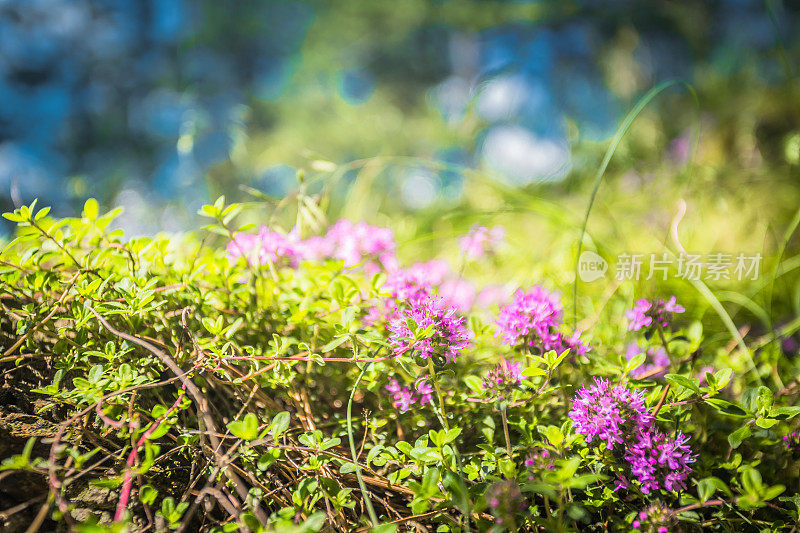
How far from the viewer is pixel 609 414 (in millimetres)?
508

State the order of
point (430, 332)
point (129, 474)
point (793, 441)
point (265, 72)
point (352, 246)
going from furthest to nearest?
point (265, 72) → point (352, 246) → point (793, 441) → point (430, 332) → point (129, 474)

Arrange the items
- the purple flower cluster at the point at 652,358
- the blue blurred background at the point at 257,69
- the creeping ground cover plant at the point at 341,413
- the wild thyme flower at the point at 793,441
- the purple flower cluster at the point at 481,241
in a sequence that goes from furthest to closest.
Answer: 1. the blue blurred background at the point at 257,69
2. the purple flower cluster at the point at 481,241
3. the purple flower cluster at the point at 652,358
4. the wild thyme flower at the point at 793,441
5. the creeping ground cover plant at the point at 341,413

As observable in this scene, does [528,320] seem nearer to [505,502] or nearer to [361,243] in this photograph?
[505,502]

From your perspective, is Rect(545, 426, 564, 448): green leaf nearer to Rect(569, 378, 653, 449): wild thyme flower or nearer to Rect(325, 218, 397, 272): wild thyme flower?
Rect(569, 378, 653, 449): wild thyme flower

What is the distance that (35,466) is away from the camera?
1.45 ft

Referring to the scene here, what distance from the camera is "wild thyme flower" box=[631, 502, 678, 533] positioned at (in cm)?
48

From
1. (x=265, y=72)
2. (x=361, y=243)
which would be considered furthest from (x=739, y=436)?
(x=265, y=72)

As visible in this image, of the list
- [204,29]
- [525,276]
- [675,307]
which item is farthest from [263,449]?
[204,29]

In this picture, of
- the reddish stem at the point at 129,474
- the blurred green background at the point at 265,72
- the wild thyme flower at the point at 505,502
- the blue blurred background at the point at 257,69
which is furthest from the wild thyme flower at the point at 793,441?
the blue blurred background at the point at 257,69

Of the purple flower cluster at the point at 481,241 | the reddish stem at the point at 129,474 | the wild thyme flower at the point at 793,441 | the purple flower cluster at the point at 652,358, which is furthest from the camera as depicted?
the purple flower cluster at the point at 481,241

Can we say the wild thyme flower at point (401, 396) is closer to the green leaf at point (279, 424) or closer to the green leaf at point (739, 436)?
the green leaf at point (279, 424)

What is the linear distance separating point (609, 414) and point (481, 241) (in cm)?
67

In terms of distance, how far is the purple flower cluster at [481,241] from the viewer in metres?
1.11

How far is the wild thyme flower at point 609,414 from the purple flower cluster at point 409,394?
0.56 ft
